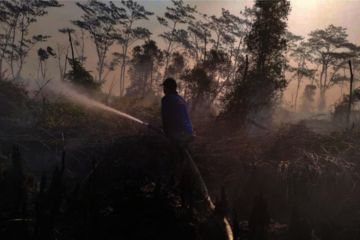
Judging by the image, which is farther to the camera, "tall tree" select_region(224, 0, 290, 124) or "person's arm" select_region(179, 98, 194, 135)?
"tall tree" select_region(224, 0, 290, 124)

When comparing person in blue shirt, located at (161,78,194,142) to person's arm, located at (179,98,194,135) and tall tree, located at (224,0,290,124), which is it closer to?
person's arm, located at (179,98,194,135)

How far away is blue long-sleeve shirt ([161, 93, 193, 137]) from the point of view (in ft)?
22.1

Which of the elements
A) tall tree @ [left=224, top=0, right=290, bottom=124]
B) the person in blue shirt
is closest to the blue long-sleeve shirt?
the person in blue shirt

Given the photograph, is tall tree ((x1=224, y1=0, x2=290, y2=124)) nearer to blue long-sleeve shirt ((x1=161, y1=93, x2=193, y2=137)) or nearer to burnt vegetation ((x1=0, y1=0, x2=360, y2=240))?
burnt vegetation ((x1=0, y1=0, x2=360, y2=240))

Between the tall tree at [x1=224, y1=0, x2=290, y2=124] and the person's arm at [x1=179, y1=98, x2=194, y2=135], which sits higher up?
the tall tree at [x1=224, y1=0, x2=290, y2=124]

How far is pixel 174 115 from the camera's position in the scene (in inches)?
266

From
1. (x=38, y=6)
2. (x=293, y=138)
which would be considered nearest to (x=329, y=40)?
(x=38, y=6)

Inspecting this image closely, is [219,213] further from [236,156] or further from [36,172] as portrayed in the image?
[36,172]

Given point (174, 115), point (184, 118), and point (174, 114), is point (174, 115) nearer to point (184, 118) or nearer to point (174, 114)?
point (174, 114)

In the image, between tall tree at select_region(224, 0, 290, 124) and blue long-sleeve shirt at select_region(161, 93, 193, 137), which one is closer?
blue long-sleeve shirt at select_region(161, 93, 193, 137)

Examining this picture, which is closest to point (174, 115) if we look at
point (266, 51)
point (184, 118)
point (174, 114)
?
point (174, 114)

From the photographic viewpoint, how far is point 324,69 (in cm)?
4934

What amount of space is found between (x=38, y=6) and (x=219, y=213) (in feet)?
114

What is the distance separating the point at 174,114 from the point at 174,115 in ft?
0.05
